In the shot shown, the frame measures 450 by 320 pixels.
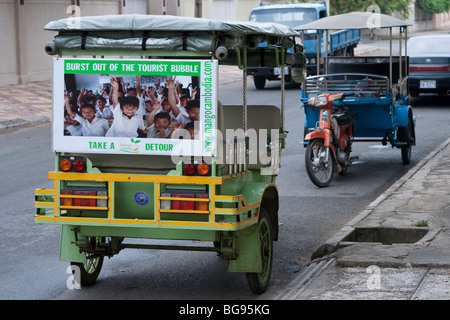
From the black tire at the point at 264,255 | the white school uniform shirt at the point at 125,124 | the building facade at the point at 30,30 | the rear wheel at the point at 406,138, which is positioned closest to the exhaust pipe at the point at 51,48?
the white school uniform shirt at the point at 125,124

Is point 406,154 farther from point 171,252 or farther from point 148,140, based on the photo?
point 148,140

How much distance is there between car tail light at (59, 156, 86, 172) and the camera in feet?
21.4

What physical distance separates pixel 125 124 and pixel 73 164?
52cm

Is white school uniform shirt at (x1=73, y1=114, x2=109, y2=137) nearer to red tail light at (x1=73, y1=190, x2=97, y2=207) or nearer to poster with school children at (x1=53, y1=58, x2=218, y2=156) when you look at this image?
poster with school children at (x1=53, y1=58, x2=218, y2=156)

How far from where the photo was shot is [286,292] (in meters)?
6.75

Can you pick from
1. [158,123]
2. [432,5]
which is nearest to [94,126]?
[158,123]

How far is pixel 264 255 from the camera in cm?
695

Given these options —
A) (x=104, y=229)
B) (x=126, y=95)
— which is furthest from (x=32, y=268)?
(x=126, y=95)

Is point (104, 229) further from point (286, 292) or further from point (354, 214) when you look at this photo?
point (354, 214)

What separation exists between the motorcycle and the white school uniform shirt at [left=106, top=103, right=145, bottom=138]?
5333mm

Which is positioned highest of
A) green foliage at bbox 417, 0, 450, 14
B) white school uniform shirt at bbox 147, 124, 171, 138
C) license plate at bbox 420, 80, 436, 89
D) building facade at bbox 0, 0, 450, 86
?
green foliage at bbox 417, 0, 450, 14

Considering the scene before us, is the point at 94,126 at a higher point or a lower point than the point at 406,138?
higher

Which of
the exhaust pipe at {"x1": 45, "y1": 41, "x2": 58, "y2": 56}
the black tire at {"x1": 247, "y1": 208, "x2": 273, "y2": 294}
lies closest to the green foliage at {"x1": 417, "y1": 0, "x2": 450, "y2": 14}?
the black tire at {"x1": 247, "y1": 208, "x2": 273, "y2": 294}
